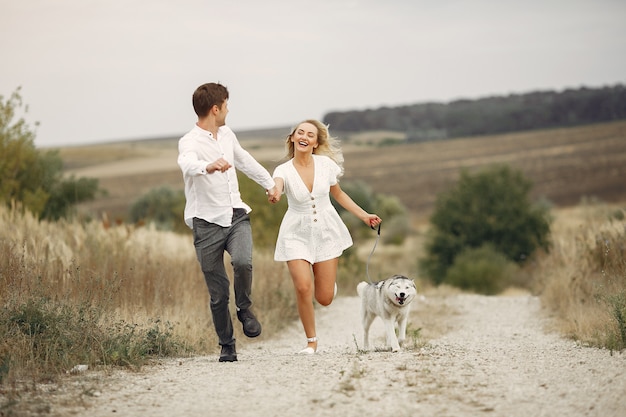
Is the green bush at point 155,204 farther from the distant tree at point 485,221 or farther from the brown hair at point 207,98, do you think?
the brown hair at point 207,98

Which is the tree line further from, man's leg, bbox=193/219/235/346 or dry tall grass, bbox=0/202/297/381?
man's leg, bbox=193/219/235/346

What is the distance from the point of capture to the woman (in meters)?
9.56

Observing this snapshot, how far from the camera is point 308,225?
959 cm

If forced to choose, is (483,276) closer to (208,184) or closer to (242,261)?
(242,261)

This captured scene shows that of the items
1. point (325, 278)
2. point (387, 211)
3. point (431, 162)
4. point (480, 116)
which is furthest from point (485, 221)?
point (480, 116)

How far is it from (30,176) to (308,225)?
22441mm

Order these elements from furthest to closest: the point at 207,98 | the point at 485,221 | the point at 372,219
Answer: the point at 485,221 < the point at 372,219 < the point at 207,98

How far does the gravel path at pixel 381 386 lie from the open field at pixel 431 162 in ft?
221

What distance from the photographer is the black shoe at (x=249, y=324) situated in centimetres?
890

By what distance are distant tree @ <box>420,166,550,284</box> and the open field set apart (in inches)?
1340

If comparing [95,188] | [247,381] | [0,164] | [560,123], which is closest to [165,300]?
[247,381]

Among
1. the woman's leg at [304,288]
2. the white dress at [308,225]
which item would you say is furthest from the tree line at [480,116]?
the woman's leg at [304,288]

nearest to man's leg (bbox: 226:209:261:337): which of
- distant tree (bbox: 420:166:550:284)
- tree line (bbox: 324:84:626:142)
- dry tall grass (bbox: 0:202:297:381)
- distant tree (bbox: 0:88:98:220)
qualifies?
dry tall grass (bbox: 0:202:297:381)

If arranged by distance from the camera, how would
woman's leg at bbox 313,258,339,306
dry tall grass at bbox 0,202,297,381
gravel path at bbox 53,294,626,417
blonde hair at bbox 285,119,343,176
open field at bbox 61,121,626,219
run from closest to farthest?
1. gravel path at bbox 53,294,626,417
2. dry tall grass at bbox 0,202,297,381
3. woman's leg at bbox 313,258,339,306
4. blonde hair at bbox 285,119,343,176
5. open field at bbox 61,121,626,219
